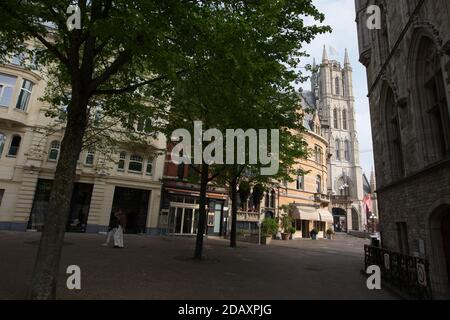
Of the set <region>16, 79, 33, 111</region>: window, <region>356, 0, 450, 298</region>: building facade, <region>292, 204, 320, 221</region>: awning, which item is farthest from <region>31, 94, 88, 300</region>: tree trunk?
<region>292, 204, 320, 221</region>: awning

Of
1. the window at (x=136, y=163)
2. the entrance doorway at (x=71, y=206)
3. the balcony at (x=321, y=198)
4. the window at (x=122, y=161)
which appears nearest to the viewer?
the entrance doorway at (x=71, y=206)

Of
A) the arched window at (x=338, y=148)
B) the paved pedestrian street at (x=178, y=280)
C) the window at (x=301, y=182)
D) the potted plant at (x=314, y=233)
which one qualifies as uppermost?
the arched window at (x=338, y=148)

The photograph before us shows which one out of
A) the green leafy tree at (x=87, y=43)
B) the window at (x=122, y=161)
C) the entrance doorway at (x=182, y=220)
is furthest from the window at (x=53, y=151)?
the green leafy tree at (x=87, y=43)

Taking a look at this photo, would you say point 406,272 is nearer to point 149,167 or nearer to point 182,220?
point 182,220

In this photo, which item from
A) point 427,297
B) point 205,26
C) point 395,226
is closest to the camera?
point 205,26

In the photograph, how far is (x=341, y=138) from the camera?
6981 cm

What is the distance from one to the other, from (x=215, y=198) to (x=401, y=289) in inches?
852

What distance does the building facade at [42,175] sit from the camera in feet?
66.7

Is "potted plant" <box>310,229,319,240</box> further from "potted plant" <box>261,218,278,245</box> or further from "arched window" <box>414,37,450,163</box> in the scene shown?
"arched window" <box>414,37,450,163</box>

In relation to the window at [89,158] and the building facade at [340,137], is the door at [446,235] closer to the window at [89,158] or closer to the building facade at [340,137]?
the window at [89,158]

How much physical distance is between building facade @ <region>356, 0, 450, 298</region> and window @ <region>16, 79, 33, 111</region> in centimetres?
2337
